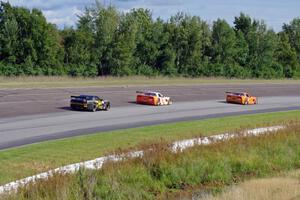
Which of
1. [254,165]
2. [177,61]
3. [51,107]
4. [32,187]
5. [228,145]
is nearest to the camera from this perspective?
[32,187]

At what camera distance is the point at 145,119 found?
37094 mm

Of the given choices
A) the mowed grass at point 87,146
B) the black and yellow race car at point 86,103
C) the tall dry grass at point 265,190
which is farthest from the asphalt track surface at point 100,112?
the tall dry grass at point 265,190

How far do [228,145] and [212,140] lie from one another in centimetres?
145

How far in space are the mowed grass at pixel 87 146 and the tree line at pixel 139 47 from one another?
3405cm

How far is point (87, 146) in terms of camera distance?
24641 mm

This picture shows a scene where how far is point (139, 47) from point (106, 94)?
99.5 ft

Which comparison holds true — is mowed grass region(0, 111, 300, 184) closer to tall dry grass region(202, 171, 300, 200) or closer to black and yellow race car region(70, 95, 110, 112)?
tall dry grass region(202, 171, 300, 200)

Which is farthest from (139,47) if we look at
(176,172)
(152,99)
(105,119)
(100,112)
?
(176,172)

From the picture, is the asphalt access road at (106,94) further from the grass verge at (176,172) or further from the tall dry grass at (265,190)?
the tall dry grass at (265,190)

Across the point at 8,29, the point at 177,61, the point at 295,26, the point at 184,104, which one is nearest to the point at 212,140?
the point at 184,104

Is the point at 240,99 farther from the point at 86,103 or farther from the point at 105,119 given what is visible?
the point at 105,119

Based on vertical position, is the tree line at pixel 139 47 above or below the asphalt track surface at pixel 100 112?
above

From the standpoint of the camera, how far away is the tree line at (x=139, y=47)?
65500mm

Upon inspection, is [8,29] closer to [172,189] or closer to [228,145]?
[228,145]
